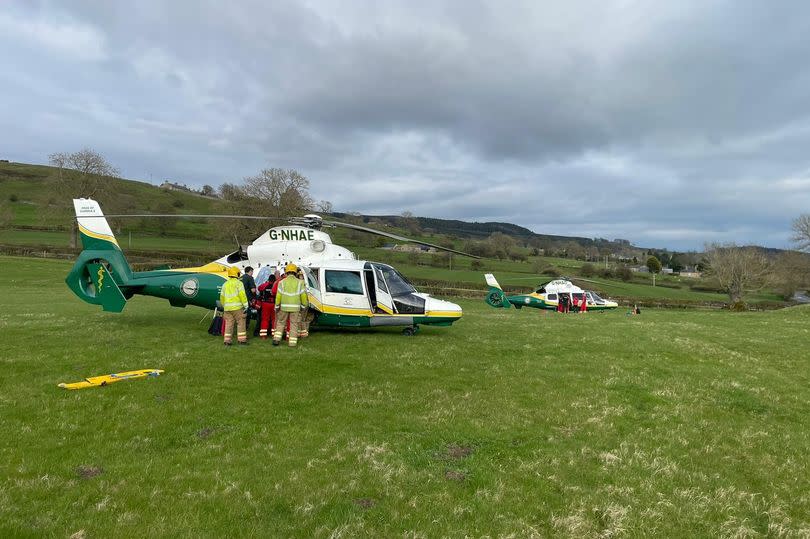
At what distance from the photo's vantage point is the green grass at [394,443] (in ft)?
14.6

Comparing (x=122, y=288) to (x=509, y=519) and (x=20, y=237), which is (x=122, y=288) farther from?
(x=20, y=237)

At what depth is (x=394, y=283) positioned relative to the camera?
49.6ft

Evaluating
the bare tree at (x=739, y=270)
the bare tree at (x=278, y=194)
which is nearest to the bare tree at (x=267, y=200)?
the bare tree at (x=278, y=194)

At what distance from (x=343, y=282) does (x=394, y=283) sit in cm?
173

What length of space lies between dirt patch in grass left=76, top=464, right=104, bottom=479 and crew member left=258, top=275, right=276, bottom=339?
27.0ft

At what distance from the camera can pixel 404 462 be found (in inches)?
221

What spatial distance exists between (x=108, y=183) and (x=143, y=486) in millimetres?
70310

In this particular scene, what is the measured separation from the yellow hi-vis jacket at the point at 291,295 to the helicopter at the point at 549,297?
23612 millimetres

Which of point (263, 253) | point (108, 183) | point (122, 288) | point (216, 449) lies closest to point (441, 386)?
point (216, 449)

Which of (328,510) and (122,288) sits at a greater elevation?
(122,288)

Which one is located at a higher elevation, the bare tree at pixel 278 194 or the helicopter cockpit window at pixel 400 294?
the bare tree at pixel 278 194

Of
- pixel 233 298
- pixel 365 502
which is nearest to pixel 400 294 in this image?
pixel 233 298

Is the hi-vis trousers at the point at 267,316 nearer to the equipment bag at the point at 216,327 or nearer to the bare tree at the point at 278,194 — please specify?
the equipment bag at the point at 216,327

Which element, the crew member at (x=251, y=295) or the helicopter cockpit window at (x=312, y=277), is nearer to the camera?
the crew member at (x=251, y=295)
